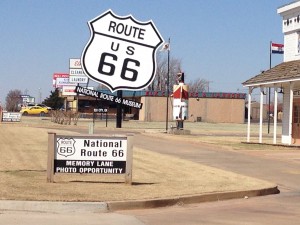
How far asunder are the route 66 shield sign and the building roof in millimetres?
15686

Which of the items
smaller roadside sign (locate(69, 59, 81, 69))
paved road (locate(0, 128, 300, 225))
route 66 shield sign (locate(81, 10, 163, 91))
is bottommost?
paved road (locate(0, 128, 300, 225))

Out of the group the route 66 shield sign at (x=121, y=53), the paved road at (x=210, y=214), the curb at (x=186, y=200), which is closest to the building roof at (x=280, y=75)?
the paved road at (x=210, y=214)

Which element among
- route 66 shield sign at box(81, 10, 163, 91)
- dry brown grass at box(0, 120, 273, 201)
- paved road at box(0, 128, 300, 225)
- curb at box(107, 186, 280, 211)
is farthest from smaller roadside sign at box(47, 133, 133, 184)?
paved road at box(0, 128, 300, 225)

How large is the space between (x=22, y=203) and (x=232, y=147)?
17600mm

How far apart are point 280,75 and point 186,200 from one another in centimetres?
1893

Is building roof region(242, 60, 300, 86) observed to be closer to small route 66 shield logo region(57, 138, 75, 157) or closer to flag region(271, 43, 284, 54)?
flag region(271, 43, 284, 54)

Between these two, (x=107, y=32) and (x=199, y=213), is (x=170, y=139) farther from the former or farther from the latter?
(x=199, y=213)

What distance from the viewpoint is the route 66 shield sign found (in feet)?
39.5

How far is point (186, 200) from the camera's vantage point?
443 inches

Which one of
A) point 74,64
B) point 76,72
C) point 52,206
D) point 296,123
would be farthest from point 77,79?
point 52,206

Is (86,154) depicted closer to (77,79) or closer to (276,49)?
(276,49)

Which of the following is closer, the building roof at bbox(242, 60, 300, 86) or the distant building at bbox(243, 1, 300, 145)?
the building roof at bbox(242, 60, 300, 86)

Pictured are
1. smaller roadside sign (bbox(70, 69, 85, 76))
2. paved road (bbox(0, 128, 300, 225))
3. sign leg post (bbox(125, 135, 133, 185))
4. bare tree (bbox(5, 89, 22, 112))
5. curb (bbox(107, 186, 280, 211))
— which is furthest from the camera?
bare tree (bbox(5, 89, 22, 112))

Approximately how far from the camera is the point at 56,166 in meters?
12.2
